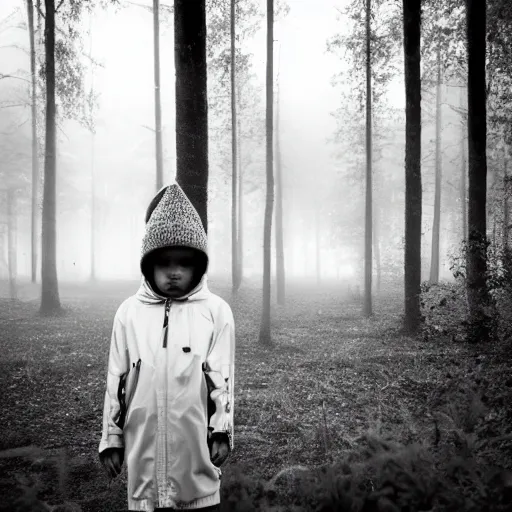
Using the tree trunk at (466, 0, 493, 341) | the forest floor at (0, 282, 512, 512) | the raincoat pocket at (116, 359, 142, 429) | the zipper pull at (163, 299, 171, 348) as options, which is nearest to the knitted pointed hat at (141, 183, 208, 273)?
the zipper pull at (163, 299, 171, 348)

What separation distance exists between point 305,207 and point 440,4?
26.4m

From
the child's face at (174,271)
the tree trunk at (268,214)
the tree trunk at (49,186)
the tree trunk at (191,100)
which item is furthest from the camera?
the tree trunk at (49,186)

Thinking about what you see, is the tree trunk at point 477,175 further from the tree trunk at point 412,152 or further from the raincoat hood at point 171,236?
the raincoat hood at point 171,236

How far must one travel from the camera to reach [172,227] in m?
2.63

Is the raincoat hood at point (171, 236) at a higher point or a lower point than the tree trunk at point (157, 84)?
lower

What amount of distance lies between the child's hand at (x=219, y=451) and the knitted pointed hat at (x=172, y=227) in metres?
1.16

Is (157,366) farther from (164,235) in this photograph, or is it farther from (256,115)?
(256,115)

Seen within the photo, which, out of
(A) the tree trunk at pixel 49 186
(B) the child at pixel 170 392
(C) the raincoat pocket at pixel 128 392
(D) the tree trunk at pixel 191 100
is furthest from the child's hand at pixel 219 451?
(A) the tree trunk at pixel 49 186

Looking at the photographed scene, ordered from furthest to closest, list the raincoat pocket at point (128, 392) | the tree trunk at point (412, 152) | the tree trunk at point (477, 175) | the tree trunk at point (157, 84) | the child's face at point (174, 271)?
1. the tree trunk at point (157, 84)
2. the tree trunk at point (412, 152)
3. the tree trunk at point (477, 175)
4. the child's face at point (174, 271)
5. the raincoat pocket at point (128, 392)

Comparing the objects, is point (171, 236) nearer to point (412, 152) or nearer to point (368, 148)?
point (412, 152)

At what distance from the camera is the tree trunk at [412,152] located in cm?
1017

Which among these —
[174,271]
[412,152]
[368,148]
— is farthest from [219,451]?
[368,148]

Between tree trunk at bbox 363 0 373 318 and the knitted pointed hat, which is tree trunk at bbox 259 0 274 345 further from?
the knitted pointed hat

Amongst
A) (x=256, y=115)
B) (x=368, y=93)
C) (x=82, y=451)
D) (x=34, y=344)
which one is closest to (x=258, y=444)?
(x=82, y=451)
